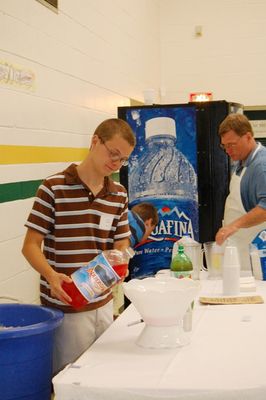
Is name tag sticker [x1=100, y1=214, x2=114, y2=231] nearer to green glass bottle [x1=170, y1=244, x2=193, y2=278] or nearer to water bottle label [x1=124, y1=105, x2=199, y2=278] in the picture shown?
green glass bottle [x1=170, y1=244, x2=193, y2=278]

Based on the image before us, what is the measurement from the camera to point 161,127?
486 centimetres

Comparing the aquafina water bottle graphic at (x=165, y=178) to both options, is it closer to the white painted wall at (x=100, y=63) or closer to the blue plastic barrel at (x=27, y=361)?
the white painted wall at (x=100, y=63)

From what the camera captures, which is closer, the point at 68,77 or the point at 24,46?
the point at 24,46

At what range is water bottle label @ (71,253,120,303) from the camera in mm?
2193

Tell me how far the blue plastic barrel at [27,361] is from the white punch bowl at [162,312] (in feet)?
1.03

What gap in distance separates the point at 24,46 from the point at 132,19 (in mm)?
2593

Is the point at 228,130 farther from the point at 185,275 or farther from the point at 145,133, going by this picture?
the point at 185,275

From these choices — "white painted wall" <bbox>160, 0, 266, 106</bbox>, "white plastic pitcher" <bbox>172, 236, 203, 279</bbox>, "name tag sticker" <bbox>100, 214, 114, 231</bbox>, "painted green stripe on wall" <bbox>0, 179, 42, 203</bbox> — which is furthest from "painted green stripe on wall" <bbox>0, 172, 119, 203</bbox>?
"white painted wall" <bbox>160, 0, 266, 106</bbox>

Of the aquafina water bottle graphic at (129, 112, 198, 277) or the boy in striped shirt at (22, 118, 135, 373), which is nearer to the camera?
the boy in striped shirt at (22, 118, 135, 373)

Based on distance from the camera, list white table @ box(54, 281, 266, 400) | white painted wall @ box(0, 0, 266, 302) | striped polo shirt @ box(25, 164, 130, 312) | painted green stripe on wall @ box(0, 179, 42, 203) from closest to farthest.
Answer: white table @ box(54, 281, 266, 400), striped polo shirt @ box(25, 164, 130, 312), painted green stripe on wall @ box(0, 179, 42, 203), white painted wall @ box(0, 0, 266, 302)

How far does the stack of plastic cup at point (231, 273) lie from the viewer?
292cm

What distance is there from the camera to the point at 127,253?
2545mm

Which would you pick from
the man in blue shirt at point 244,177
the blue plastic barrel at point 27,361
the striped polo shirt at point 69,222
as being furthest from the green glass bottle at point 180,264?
the man in blue shirt at point 244,177

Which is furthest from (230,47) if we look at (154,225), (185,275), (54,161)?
(185,275)
